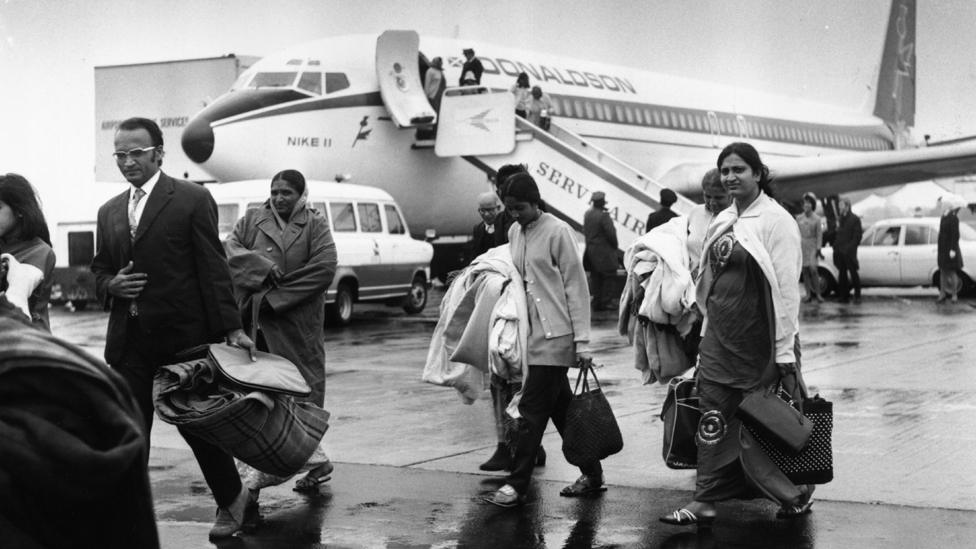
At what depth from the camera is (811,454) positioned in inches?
229

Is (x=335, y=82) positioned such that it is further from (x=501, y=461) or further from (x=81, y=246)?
(x=501, y=461)

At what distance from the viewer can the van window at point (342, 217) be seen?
1781 cm

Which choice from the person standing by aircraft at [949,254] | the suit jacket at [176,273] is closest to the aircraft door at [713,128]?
the person standing by aircraft at [949,254]

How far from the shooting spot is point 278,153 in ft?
66.1

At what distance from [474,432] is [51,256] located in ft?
12.5

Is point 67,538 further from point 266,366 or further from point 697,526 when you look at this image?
point 697,526

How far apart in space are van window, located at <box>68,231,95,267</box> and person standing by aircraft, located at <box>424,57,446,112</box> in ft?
19.2

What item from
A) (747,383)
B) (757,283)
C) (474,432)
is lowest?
(474,432)

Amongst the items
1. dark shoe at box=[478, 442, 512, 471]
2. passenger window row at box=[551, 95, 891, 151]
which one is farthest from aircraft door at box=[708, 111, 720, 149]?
dark shoe at box=[478, 442, 512, 471]

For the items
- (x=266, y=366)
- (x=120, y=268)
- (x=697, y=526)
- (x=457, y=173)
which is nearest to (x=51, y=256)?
(x=120, y=268)

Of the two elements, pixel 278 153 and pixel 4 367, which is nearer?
pixel 4 367

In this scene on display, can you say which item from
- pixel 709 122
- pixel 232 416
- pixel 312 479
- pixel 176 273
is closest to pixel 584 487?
pixel 312 479

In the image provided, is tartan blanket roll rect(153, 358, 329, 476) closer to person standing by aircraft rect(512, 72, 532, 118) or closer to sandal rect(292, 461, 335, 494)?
sandal rect(292, 461, 335, 494)

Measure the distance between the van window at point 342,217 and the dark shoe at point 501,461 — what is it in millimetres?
10801
